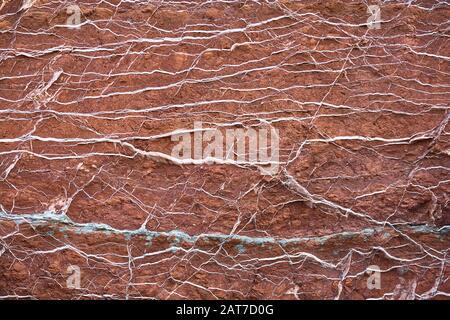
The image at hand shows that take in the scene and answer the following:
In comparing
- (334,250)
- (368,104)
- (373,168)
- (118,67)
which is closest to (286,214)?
(334,250)

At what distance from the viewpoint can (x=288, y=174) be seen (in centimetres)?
220

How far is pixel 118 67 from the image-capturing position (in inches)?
90.9

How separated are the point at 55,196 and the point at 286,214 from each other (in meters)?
1.09

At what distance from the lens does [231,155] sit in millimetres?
2219

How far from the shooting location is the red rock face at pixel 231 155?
2182 millimetres

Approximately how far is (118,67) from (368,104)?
1200 mm

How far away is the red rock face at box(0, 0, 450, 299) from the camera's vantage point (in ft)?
7.16

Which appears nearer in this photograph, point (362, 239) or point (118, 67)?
point (362, 239)

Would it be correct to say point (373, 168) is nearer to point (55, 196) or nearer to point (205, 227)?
point (205, 227)

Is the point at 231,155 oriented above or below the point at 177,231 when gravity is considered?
above

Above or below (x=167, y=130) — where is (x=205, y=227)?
below
